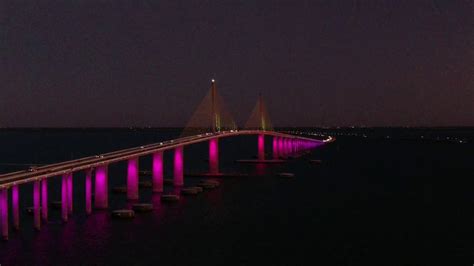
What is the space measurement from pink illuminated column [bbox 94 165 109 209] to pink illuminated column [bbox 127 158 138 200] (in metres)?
6.55

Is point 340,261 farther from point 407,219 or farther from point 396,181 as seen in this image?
point 396,181

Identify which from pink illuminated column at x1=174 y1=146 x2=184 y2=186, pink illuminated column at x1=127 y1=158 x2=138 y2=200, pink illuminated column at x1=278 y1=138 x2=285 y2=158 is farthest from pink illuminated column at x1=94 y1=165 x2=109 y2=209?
pink illuminated column at x1=278 y1=138 x2=285 y2=158

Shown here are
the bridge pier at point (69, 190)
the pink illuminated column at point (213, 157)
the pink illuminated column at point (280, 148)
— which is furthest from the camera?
the pink illuminated column at point (280, 148)

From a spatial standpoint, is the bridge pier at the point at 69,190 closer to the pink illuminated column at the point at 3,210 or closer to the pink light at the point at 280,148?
the pink illuminated column at the point at 3,210

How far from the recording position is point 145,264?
3812 centimetres

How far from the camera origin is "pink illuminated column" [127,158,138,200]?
62.2 meters

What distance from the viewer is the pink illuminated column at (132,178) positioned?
62156 mm

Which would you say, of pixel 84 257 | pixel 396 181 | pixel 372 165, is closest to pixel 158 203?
pixel 84 257

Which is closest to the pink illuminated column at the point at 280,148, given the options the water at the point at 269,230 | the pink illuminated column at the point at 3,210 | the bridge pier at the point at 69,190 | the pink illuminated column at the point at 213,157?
the pink illuminated column at the point at 213,157

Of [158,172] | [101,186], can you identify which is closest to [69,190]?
[101,186]

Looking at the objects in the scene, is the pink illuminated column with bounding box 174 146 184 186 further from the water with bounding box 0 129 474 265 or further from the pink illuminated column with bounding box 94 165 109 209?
the pink illuminated column with bounding box 94 165 109 209

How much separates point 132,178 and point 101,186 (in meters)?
7.91

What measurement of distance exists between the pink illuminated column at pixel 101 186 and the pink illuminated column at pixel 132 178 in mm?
6552

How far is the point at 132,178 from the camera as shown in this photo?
63.3 meters
